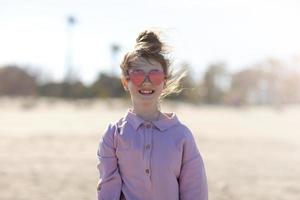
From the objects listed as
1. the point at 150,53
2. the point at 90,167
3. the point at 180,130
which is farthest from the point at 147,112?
the point at 90,167

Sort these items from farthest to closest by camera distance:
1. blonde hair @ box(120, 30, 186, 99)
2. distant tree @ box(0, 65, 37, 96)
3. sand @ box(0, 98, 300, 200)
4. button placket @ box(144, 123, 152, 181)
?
distant tree @ box(0, 65, 37, 96) → sand @ box(0, 98, 300, 200) → blonde hair @ box(120, 30, 186, 99) → button placket @ box(144, 123, 152, 181)

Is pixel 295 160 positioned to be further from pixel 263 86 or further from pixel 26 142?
pixel 263 86

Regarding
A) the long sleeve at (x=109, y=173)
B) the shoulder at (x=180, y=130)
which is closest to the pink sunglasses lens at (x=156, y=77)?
the shoulder at (x=180, y=130)

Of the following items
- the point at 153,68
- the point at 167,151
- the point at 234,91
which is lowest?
the point at 234,91

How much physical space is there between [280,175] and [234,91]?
62.7 m

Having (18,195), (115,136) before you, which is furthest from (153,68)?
(18,195)

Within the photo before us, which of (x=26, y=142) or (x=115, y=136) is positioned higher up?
(x=115, y=136)

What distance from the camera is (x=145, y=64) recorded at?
9.53 ft

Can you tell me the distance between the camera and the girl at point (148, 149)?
282 centimetres

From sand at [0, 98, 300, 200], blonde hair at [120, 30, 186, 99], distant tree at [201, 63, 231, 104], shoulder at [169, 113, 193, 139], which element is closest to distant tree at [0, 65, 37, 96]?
distant tree at [201, 63, 231, 104]

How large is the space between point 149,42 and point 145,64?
0.12 metres

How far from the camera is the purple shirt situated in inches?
111

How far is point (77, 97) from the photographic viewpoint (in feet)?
187

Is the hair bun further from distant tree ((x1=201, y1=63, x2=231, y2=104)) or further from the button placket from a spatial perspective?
distant tree ((x1=201, y1=63, x2=231, y2=104))
